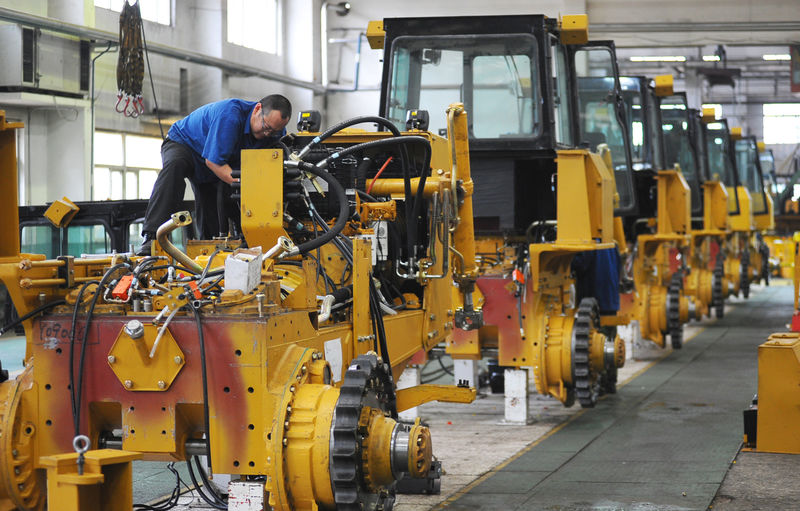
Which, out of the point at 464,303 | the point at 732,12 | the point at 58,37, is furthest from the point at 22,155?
the point at 732,12

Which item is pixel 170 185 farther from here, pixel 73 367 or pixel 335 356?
pixel 73 367

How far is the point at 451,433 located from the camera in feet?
25.5

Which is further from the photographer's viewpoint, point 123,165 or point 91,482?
point 123,165

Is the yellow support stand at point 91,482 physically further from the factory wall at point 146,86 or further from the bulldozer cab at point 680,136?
the bulldozer cab at point 680,136

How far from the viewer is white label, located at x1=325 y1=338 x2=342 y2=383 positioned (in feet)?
14.2

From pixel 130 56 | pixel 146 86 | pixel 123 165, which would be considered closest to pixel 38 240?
pixel 130 56

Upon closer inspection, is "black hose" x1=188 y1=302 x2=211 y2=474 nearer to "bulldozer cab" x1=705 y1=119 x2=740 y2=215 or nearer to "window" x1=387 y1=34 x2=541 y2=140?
"window" x1=387 y1=34 x2=541 y2=140

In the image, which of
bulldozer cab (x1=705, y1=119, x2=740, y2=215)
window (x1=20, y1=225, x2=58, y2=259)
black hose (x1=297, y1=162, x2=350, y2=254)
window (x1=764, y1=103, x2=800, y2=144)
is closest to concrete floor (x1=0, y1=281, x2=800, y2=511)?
window (x1=20, y1=225, x2=58, y2=259)

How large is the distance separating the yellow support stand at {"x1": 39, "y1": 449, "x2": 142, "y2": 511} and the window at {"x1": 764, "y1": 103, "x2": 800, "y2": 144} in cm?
3669

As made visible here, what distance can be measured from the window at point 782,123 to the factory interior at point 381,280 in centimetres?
1982

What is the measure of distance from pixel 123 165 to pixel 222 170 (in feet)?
32.8

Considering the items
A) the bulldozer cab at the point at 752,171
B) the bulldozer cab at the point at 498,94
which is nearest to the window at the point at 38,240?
the bulldozer cab at the point at 498,94

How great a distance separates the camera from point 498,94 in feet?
26.6

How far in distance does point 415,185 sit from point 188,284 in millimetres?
1915
